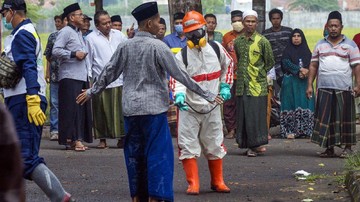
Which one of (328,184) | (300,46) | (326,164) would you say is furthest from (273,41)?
(328,184)

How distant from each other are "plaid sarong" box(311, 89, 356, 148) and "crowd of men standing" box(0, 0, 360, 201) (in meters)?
0.01

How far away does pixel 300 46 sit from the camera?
16.5 meters

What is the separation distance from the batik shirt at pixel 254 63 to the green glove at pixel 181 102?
3996mm

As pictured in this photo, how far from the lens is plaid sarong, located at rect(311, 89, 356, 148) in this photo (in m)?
13.7

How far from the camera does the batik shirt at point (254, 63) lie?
532 inches

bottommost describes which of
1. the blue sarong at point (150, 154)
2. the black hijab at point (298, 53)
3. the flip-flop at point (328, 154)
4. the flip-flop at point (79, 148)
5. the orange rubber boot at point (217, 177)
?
the flip-flop at point (328, 154)

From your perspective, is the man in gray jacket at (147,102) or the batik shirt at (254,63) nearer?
the man in gray jacket at (147,102)

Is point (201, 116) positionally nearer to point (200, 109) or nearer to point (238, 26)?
point (200, 109)

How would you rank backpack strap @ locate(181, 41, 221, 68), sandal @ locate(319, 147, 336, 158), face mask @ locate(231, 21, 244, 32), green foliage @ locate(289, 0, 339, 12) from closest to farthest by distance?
backpack strap @ locate(181, 41, 221, 68) → sandal @ locate(319, 147, 336, 158) → face mask @ locate(231, 21, 244, 32) → green foliage @ locate(289, 0, 339, 12)

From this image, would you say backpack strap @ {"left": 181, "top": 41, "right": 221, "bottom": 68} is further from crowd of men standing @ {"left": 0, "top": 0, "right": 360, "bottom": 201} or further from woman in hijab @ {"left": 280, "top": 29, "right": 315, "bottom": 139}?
woman in hijab @ {"left": 280, "top": 29, "right": 315, "bottom": 139}

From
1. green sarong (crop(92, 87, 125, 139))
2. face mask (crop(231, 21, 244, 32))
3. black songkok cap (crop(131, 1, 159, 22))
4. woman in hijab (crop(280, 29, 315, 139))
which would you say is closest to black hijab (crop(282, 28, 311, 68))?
woman in hijab (crop(280, 29, 315, 139))

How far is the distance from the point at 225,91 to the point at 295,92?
275 inches

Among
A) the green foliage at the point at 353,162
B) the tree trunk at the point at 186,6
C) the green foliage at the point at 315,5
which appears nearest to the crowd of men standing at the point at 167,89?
the tree trunk at the point at 186,6

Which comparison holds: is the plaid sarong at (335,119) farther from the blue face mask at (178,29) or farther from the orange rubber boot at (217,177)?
the orange rubber boot at (217,177)
